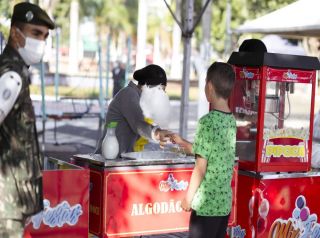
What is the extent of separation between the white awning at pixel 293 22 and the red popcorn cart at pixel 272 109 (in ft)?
4.88

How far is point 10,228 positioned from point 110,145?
50.9 inches

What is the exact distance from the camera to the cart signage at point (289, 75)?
4.30 metres

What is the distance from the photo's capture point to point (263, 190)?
4.34 meters

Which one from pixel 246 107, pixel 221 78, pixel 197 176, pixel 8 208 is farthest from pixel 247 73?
pixel 8 208

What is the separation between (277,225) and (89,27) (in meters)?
68.5

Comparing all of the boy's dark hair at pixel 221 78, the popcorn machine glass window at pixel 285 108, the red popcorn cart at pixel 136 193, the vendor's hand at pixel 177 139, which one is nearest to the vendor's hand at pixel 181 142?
the vendor's hand at pixel 177 139

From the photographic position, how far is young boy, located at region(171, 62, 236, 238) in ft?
10.8

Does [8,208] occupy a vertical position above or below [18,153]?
below

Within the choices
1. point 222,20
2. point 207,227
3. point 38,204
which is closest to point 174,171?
point 207,227

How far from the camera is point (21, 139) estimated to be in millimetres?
2709

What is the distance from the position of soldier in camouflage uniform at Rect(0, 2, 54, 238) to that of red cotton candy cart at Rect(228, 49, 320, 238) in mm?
1947

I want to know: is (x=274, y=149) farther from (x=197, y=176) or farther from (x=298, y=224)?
(x=197, y=176)

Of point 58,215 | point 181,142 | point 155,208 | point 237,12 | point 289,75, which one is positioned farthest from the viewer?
point 237,12

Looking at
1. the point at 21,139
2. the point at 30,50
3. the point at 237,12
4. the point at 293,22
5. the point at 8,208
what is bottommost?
the point at 8,208
